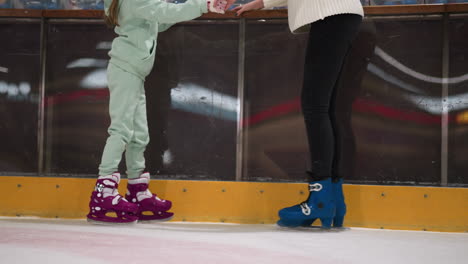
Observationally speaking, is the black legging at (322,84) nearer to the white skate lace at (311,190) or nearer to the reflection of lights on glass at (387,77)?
the white skate lace at (311,190)

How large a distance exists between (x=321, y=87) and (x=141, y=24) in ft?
2.59

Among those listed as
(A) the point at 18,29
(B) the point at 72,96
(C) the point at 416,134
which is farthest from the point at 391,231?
(A) the point at 18,29

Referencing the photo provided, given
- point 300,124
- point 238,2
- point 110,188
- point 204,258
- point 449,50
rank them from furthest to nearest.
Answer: point 238,2, point 300,124, point 449,50, point 110,188, point 204,258

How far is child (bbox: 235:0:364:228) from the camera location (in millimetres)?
1772

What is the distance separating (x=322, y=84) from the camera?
180 centimetres

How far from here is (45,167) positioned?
2500 mm

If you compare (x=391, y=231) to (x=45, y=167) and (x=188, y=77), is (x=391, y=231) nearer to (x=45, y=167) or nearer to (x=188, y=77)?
(x=188, y=77)

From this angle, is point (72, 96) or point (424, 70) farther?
point (72, 96)

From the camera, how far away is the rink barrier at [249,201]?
2.01 meters

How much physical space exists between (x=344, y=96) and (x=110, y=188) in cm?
115

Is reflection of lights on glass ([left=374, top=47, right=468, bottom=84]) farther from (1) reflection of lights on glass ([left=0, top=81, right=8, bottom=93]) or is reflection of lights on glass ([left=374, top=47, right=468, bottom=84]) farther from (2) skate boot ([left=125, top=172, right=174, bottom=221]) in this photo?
(1) reflection of lights on glass ([left=0, top=81, right=8, bottom=93])

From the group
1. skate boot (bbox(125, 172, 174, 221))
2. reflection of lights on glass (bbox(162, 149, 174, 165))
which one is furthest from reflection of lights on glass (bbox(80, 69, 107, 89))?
skate boot (bbox(125, 172, 174, 221))

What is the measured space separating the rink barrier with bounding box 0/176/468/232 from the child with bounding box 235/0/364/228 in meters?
0.29

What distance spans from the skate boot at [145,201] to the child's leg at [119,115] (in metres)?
0.12
